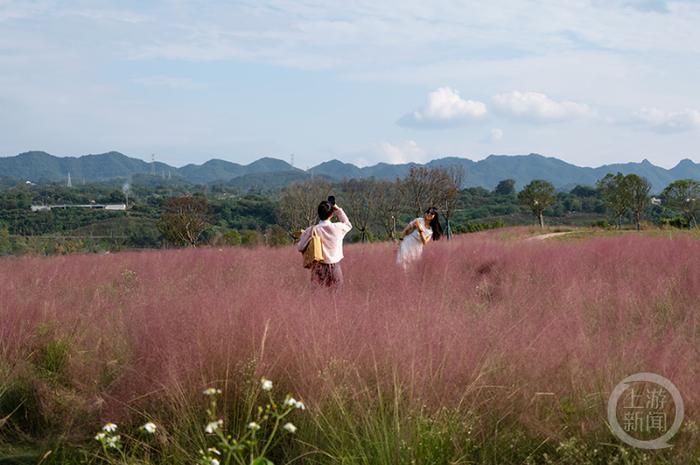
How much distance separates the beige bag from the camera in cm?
911

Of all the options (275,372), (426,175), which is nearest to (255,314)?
(275,372)

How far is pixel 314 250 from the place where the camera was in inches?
359

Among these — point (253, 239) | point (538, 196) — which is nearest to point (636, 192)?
point (538, 196)

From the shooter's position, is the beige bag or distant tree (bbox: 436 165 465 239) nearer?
the beige bag

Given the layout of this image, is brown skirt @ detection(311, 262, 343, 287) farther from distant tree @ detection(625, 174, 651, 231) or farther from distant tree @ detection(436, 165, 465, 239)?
distant tree @ detection(625, 174, 651, 231)

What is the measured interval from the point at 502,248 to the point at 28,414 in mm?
9573

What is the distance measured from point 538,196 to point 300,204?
18.0m

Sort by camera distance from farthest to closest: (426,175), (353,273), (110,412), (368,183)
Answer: (368,183) → (426,175) → (353,273) → (110,412)

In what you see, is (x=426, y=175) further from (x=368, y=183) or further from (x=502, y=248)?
(x=502, y=248)

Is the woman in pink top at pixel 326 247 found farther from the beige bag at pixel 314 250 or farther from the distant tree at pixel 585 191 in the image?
the distant tree at pixel 585 191

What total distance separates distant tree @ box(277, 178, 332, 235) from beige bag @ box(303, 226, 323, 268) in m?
42.1

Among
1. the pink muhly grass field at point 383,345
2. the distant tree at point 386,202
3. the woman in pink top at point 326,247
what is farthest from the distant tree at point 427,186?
the pink muhly grass field at point 383,345

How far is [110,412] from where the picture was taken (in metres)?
4.86

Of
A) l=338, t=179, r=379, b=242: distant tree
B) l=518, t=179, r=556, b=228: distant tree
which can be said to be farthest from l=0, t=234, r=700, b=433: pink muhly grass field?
l=338, t=179, r=379, b=242: distant tree
